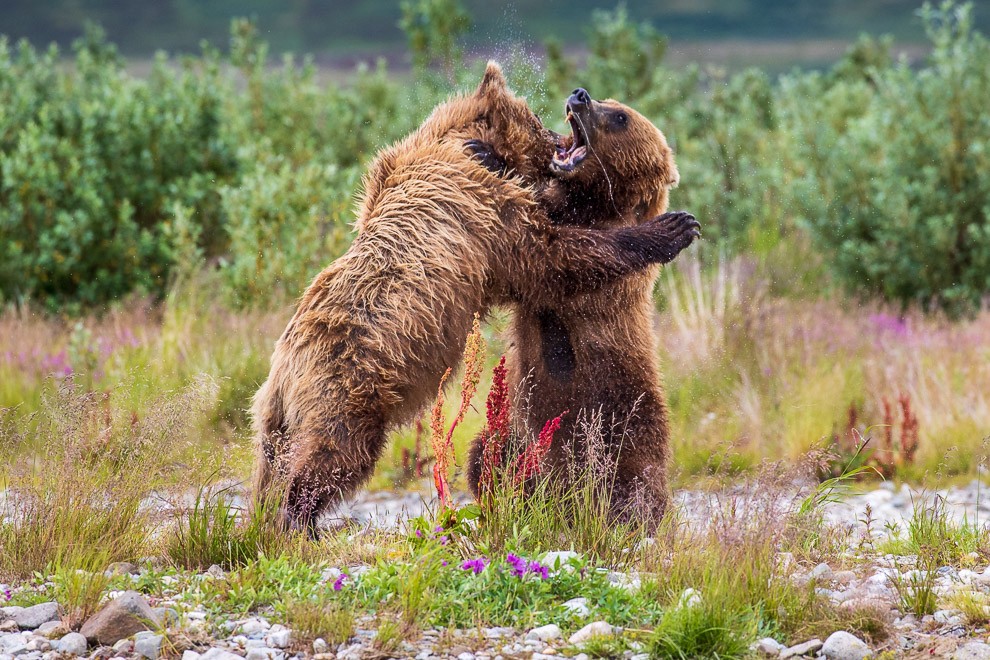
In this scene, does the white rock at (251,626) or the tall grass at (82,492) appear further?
the tall grass at (82,492)

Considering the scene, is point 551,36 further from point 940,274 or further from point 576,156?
point 576,156

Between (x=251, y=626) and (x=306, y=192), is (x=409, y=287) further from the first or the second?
(x=306, y=192)

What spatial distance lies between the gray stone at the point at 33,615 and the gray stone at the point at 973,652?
2987 millimetres

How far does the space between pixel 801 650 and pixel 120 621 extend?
2204 mm

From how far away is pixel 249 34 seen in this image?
18453 mm

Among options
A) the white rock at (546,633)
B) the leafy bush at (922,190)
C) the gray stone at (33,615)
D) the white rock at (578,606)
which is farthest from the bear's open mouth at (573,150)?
the leafy bush at (922,190)

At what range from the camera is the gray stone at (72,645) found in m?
3.66

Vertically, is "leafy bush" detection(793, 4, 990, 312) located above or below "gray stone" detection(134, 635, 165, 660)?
above

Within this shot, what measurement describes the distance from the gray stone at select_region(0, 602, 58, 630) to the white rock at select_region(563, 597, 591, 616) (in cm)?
176

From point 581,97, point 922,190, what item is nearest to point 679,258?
point 922,190

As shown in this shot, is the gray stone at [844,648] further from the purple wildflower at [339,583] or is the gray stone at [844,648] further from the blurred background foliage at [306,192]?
the blurred background foliage at [306,192]

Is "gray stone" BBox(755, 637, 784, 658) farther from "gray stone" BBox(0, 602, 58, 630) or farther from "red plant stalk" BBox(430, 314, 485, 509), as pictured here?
"gray stone" BBox(0, 602, 58, 630)

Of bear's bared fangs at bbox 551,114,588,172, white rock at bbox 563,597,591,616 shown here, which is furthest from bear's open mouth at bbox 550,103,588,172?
white rock at bbox 563,597,591,616

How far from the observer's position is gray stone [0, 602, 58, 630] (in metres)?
3.91
